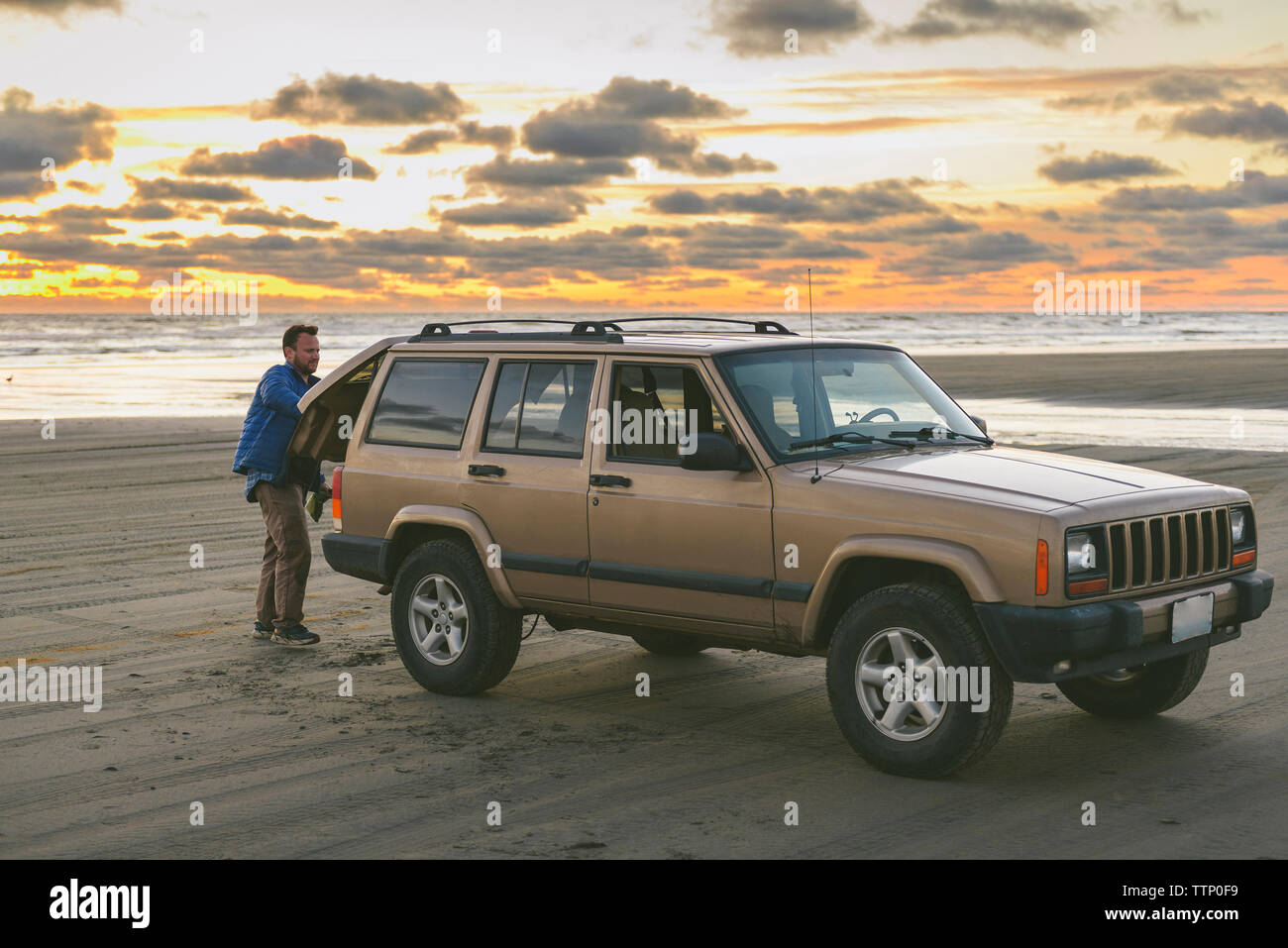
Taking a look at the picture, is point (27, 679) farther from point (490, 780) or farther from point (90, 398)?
point (90, 398)

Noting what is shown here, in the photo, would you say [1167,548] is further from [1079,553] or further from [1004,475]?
[1004,475]

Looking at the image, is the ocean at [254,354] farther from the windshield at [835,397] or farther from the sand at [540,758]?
the sand at [540,758]

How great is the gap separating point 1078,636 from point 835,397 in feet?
5.93

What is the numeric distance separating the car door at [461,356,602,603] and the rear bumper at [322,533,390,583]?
0.73m

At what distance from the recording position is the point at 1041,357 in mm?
50000

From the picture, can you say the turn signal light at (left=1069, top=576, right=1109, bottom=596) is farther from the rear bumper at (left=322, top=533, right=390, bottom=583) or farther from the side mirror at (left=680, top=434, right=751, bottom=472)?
the rear bumper at (left=322, top=533, right=390, bottom=583)

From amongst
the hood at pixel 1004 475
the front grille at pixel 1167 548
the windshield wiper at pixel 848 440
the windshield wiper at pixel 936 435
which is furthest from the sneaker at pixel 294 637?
the front grille at pixel 1167 548

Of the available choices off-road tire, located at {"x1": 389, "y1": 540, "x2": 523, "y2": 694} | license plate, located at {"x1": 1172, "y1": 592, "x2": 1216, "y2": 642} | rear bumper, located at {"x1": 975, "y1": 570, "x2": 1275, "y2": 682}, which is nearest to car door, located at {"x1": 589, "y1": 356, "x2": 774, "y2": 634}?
off-road tire, located at {"x1": 389, "y1": 540, "x2": 523, "y2": 694}

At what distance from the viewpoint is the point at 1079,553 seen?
600 centimetres

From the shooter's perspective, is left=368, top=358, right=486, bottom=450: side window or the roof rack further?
left=368, top=358, right=486, bottom=450: side window

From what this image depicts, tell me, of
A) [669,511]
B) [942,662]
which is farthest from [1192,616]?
[669,511]

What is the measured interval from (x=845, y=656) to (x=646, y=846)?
4.60 feet

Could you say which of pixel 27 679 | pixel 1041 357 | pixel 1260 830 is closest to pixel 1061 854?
pixel 1260 830

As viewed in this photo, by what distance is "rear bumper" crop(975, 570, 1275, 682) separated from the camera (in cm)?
587
